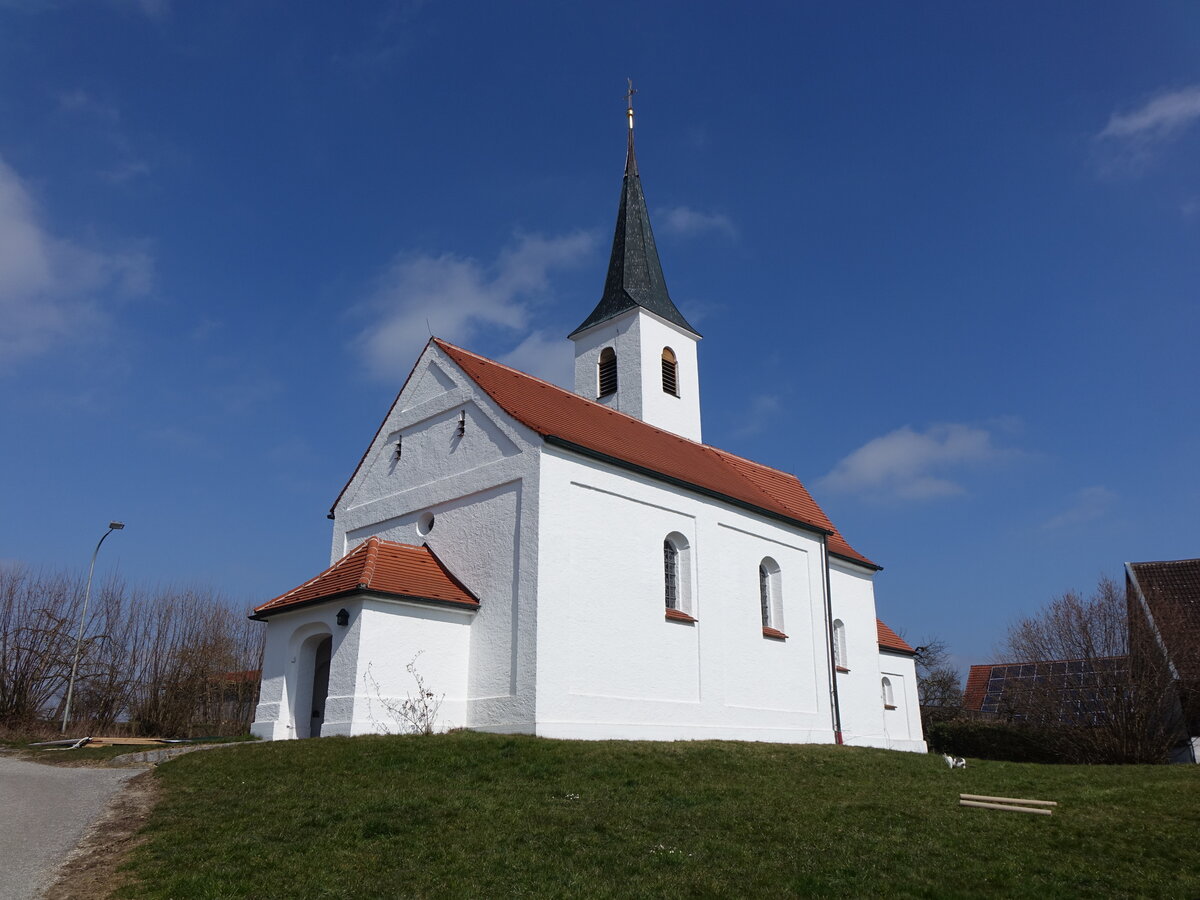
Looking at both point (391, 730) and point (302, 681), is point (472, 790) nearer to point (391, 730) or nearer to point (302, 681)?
point (391, 730)

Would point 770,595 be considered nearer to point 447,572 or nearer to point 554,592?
point 554,592

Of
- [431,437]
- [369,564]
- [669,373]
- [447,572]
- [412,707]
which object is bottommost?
[412,707]

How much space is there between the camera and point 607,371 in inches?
1154

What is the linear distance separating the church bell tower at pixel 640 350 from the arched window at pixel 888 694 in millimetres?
10977

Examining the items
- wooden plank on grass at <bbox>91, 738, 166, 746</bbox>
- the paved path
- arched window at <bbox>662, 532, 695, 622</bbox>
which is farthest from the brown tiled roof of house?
the paved path

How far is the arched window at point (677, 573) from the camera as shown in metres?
20.6

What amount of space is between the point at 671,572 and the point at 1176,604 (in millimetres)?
16095

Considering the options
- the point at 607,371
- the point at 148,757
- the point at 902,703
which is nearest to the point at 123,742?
the point at 148,757

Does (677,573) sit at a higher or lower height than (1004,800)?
higher

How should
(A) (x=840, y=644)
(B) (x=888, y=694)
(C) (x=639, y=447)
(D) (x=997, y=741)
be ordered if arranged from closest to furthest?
1. (C) (x=639, y=447)
2. (A) (x=840, y=644)
3. (D) (x=997, y=741)
4. (B) (x=888, y=694)

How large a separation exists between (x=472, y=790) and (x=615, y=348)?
62.2 ft

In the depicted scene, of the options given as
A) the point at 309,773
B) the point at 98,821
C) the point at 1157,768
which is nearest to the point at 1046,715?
the point at 1157,768

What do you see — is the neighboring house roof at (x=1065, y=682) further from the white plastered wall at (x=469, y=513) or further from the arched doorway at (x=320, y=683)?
the arched doorway at (x=320, y=683)

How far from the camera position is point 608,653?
1817cm
